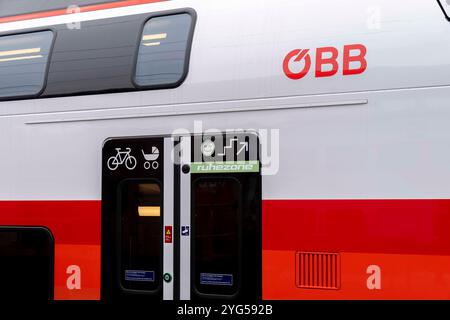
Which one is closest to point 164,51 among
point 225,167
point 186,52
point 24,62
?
point 186,52

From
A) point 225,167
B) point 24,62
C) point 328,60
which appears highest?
point 24,62

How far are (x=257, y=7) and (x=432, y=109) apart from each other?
1.67 meters

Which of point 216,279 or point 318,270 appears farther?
point 216,279

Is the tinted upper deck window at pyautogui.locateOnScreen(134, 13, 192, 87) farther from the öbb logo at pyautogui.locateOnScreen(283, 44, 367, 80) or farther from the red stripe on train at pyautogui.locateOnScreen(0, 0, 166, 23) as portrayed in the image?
the öbb logo at pyautogui.locateOnScreen(283, 44, 367, 80)

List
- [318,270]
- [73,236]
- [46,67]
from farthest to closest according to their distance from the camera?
[46,67] < [73,236] < [318,270]

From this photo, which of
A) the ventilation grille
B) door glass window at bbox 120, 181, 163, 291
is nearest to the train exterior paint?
the ventilation grille

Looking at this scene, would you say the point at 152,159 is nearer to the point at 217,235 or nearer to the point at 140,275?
the point at 217,235

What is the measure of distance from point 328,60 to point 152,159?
1698mm

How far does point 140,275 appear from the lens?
15.8 feet

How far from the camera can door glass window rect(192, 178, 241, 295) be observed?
451cm

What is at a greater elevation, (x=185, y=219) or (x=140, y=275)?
(x=185, y=219)

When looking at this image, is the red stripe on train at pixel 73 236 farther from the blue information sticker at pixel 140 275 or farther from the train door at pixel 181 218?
the blue information sticker at pixel 140 275

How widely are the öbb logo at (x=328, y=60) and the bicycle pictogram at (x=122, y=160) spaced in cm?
154

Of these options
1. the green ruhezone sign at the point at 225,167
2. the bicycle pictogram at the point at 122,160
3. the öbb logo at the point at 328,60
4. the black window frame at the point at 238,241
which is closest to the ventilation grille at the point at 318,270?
the black window frame at the point at 238,241
